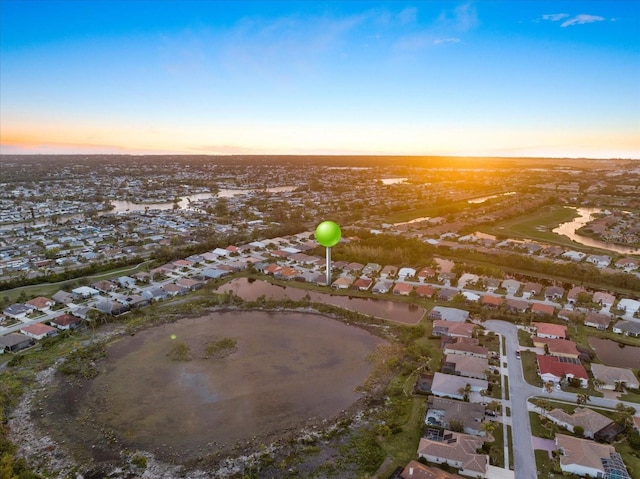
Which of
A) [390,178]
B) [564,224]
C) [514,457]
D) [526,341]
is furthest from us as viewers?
[390,178]

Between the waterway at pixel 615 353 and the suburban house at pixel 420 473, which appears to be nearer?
the suburban house at pixel 420 473

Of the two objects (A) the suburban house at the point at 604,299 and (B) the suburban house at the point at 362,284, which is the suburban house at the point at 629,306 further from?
(B) the suburban house at the point at 362,284

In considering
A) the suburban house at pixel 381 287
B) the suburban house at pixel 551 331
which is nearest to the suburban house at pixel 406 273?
the suburban house at pixel 381 287

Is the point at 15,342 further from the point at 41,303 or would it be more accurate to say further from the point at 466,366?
the point at 466,366

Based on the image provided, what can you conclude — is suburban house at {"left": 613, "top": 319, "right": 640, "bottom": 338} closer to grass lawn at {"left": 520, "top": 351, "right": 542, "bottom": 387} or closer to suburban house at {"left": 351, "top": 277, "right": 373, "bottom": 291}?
grass lawn at {"left": 520, "top": 351, "right": 542, "bottom": 387}

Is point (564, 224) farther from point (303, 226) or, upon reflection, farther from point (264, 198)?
point (264, 198)

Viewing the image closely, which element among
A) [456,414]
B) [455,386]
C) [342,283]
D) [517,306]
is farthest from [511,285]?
[456,414]

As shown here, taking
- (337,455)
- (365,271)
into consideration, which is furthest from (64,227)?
(337,455)
